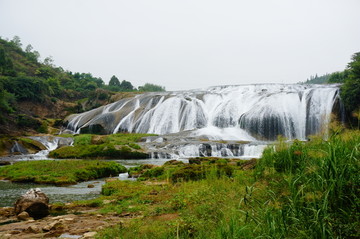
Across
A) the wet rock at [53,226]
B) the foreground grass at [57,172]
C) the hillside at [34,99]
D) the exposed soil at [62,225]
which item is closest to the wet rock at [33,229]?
the exposed soil at [62,225]

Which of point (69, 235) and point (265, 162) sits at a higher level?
point (265, 162)

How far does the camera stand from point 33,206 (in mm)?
6867

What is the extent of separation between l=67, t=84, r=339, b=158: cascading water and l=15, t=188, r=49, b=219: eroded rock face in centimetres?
1521

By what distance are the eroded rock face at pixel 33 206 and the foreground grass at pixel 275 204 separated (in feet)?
4.64

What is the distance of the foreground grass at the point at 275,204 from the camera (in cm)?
325

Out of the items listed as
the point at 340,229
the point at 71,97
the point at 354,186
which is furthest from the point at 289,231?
the point at 71,97

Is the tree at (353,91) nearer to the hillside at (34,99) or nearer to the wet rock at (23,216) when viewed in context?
the wet rock at (23,216)

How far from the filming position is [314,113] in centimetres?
3125

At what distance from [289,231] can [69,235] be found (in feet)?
12.5

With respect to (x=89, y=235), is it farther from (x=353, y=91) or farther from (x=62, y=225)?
(x=353, y=91)

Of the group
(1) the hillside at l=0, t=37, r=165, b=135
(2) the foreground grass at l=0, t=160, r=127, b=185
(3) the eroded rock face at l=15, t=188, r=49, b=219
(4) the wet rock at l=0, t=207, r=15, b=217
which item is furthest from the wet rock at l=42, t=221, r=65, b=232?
(1) the hillside at l=0, t=37, r=165, b=135

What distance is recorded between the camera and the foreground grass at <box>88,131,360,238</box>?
3.25m

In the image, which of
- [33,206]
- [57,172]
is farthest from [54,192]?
[57,172]

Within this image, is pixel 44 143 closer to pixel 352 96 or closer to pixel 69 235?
pixel 69 235
